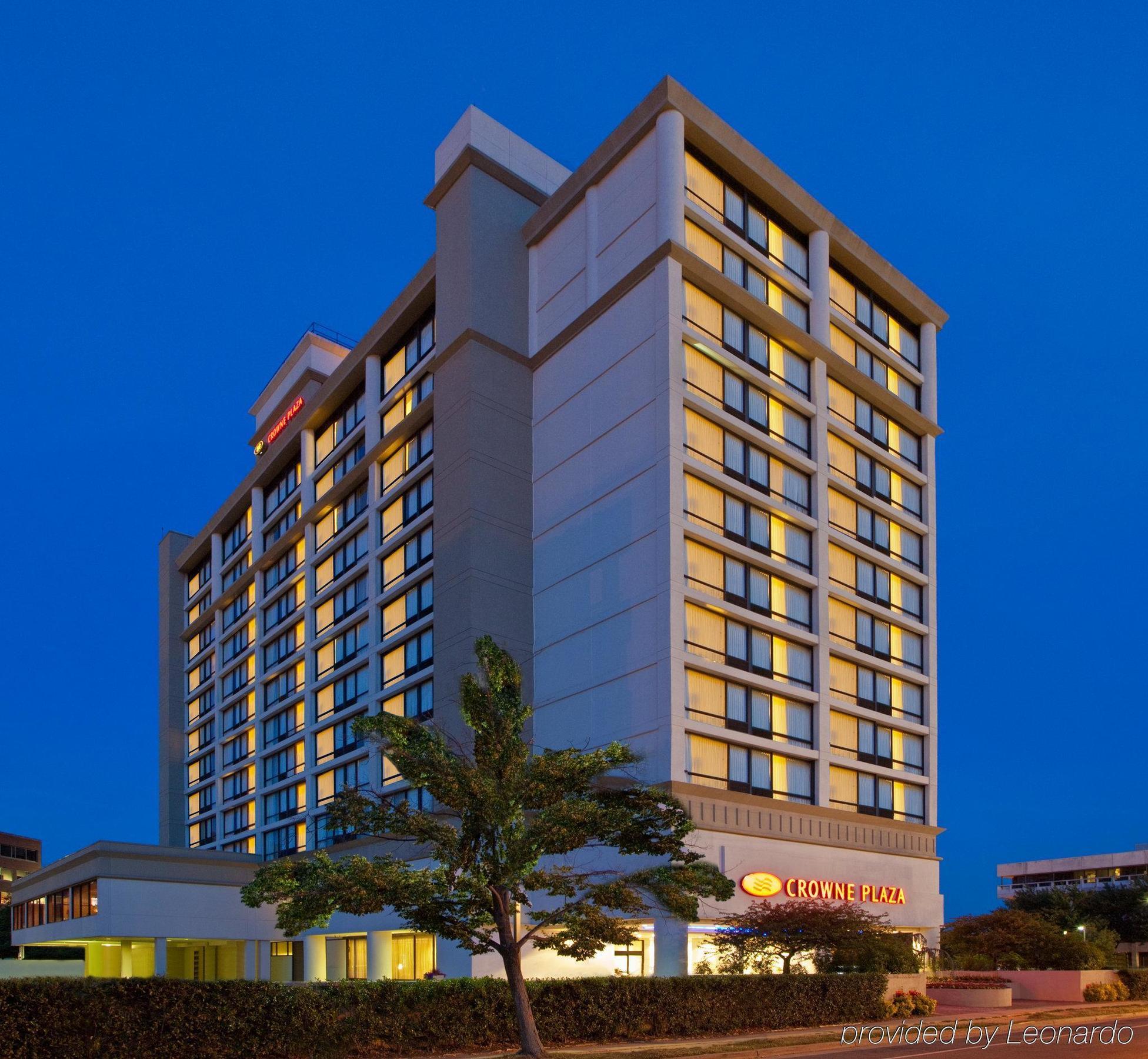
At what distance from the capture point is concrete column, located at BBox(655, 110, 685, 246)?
171ft

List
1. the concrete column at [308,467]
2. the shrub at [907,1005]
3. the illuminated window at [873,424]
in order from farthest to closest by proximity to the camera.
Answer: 1. the concrete column at [308,467]
2. the illuminated window at [873,424]
3. the shrub at [907,1005]

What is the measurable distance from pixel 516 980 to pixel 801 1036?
10402mm

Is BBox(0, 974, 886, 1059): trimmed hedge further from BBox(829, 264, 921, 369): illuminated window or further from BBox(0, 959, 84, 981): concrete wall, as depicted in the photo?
BBox(0, 959, 84, 981): concrete wall

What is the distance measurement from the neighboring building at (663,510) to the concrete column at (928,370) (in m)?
0.19

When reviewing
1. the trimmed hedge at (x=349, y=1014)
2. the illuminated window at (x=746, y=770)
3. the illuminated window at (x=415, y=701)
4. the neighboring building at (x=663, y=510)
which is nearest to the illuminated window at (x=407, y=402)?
the neighboring building at (x=663, y=510)

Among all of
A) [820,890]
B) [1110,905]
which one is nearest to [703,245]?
[820,890]

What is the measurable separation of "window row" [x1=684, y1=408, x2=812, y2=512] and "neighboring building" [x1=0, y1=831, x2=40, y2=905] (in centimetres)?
13788

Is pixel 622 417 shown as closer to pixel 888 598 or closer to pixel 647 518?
pixel 647 518

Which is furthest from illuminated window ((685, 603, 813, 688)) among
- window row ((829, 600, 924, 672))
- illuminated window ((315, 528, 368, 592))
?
illuminated window ((315, 528, 368, 592))

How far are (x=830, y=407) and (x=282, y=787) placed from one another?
140 feet

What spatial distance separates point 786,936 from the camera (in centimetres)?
4238

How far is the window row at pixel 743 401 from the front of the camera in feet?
174

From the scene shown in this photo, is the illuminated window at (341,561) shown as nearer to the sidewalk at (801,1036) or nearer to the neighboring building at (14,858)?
the sidewalk at (801,1036)

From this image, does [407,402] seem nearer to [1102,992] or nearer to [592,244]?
[592,244]
